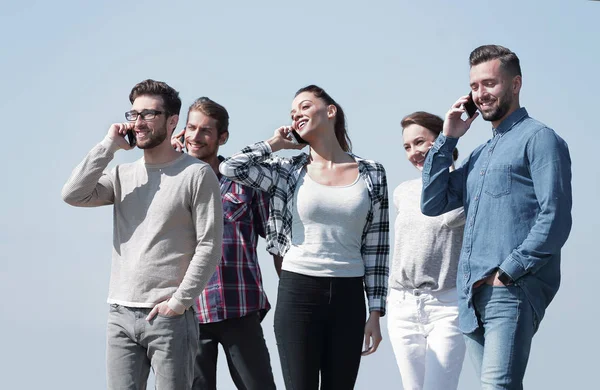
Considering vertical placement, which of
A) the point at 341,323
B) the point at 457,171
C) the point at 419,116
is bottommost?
the point at 341,323

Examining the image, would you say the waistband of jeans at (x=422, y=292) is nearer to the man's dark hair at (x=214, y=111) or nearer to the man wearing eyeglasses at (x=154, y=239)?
the man wearing eyeglasses at (x=154, y=239)

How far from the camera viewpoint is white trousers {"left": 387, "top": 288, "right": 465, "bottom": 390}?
4879mm

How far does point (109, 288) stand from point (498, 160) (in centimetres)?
204

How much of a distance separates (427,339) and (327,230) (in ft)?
3.33

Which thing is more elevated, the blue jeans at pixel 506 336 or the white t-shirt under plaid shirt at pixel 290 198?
the white t-shirt under plaid shirt at pixel 290 198

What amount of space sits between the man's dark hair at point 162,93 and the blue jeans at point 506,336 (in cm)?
187

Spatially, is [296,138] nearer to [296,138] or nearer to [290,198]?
[296,138]

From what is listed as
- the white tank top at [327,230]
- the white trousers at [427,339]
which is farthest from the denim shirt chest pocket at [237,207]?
the white trousers at [427,339]

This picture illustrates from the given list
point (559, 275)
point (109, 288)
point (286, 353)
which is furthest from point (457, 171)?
point (109, 288)

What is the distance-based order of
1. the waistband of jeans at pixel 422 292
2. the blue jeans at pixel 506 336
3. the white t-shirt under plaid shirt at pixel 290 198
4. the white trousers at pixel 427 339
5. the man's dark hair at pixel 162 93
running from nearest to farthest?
the blue jeans at pixel 506 336 < the man's dark hair at pixel 162 93 < the white t-shirt under plaid shirt at pixel 290 198 < the white trousers at pixel 427 339 < the waistband of jeans at pixel 422 292

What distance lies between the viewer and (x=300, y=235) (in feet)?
14.9

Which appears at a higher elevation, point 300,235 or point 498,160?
point 498,160

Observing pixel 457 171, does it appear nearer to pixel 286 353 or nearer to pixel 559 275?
pixel 559 275

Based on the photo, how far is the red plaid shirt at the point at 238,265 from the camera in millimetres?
4992
